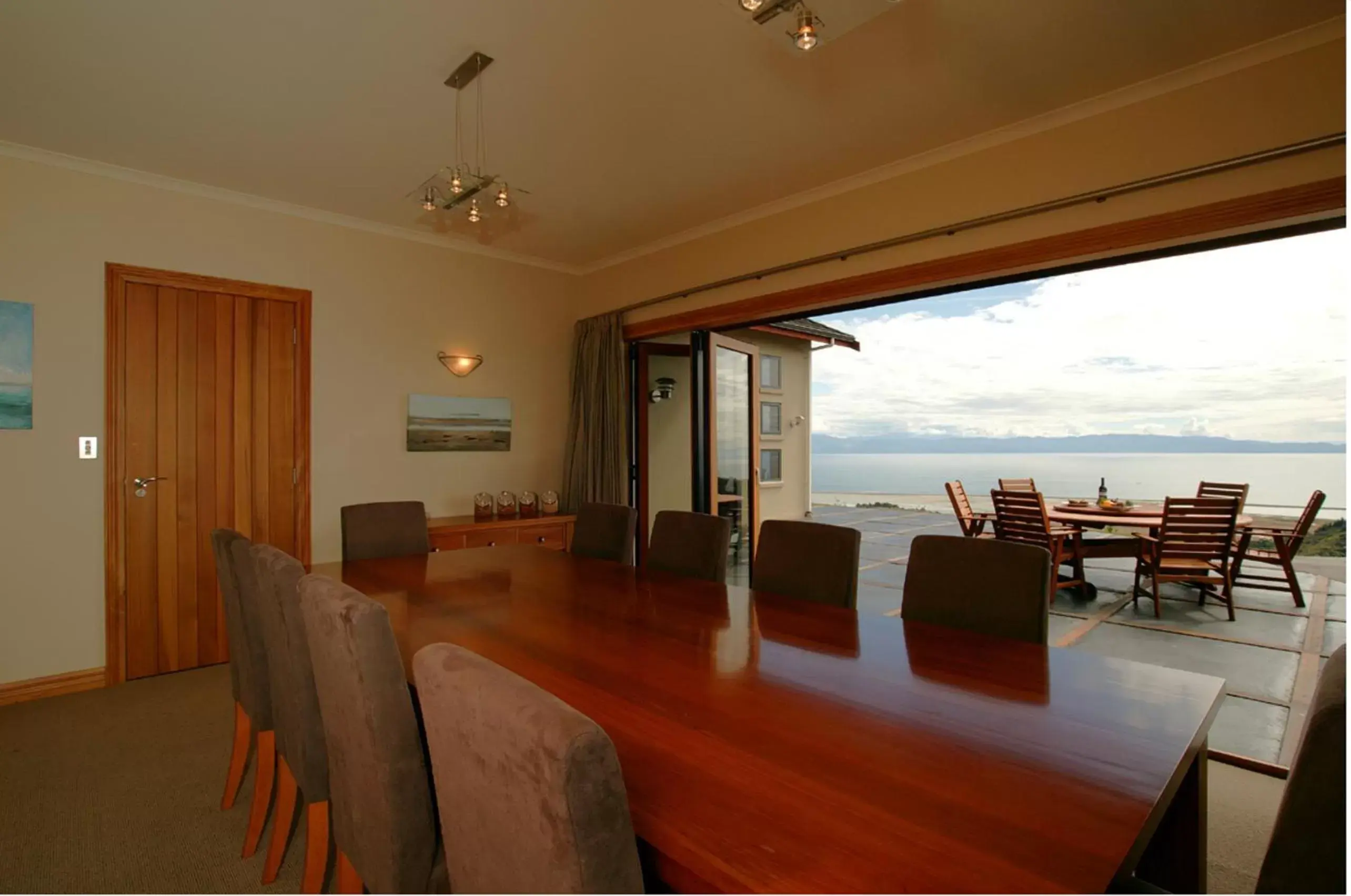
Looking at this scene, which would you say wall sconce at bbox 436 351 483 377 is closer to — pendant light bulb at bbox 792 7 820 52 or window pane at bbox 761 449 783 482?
window pane at bbox 761 449 783 482

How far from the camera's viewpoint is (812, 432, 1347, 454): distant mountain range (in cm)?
651

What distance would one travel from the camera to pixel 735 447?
5.04 meters

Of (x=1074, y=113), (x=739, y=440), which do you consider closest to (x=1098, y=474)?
(x=739, y=440)

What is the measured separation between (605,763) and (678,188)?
3.44 metres

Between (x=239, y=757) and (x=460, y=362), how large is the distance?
291cm

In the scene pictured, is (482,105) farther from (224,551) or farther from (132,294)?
(132,294)

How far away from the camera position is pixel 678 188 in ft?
12.0

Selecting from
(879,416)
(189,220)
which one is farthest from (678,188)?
(879,416)

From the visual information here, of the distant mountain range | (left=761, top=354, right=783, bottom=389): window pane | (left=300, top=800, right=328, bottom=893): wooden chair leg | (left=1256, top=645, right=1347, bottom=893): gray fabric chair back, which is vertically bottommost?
(left=300, top=800, right=328, bottom=893): wooden chair leg

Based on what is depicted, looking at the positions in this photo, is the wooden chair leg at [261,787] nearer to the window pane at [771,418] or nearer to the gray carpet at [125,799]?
the gray carpet at [125,799]

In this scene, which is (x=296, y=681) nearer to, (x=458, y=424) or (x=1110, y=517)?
(x=458, y=424)

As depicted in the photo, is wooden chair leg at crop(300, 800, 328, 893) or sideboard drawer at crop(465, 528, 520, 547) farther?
sideboard drawer at crop(465, 528, 520, 547)

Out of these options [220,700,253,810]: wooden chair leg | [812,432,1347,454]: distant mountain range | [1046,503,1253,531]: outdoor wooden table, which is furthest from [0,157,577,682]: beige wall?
[812,432,1347,454]: distant mountain range

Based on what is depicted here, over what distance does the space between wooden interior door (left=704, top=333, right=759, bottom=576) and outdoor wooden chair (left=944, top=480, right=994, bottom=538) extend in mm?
1751
